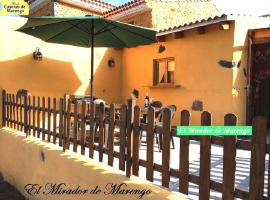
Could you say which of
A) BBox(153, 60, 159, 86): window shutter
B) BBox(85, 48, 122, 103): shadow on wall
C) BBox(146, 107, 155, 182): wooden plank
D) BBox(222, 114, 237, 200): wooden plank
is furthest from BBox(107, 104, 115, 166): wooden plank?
BBox(153, 60, 159, 86): window shutter

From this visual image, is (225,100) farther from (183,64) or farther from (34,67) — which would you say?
(34,67)

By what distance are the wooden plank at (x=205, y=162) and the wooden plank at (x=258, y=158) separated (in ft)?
1.46

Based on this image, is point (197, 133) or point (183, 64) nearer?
point (197, 133)

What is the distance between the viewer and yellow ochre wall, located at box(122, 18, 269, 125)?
863cm

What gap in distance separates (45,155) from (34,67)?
15.6 ft

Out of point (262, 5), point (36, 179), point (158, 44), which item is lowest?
point (36, 179)

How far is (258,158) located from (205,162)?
54 centimetres

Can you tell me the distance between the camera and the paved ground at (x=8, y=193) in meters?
5.95

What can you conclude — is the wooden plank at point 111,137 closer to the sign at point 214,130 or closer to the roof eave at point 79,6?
the sign at point 214,130

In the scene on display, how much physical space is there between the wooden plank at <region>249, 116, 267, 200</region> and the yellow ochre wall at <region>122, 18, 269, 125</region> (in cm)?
619

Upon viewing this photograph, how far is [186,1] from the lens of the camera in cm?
1625

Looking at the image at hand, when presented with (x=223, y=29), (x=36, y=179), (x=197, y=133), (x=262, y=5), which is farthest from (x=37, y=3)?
(x=197, y=133)

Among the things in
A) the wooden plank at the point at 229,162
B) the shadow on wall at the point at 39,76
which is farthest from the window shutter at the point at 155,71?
the wooden plank at the point at 229,162

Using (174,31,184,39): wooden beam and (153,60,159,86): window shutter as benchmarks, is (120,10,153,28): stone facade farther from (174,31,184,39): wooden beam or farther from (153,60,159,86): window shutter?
(174,31,184,39): wooden beam
